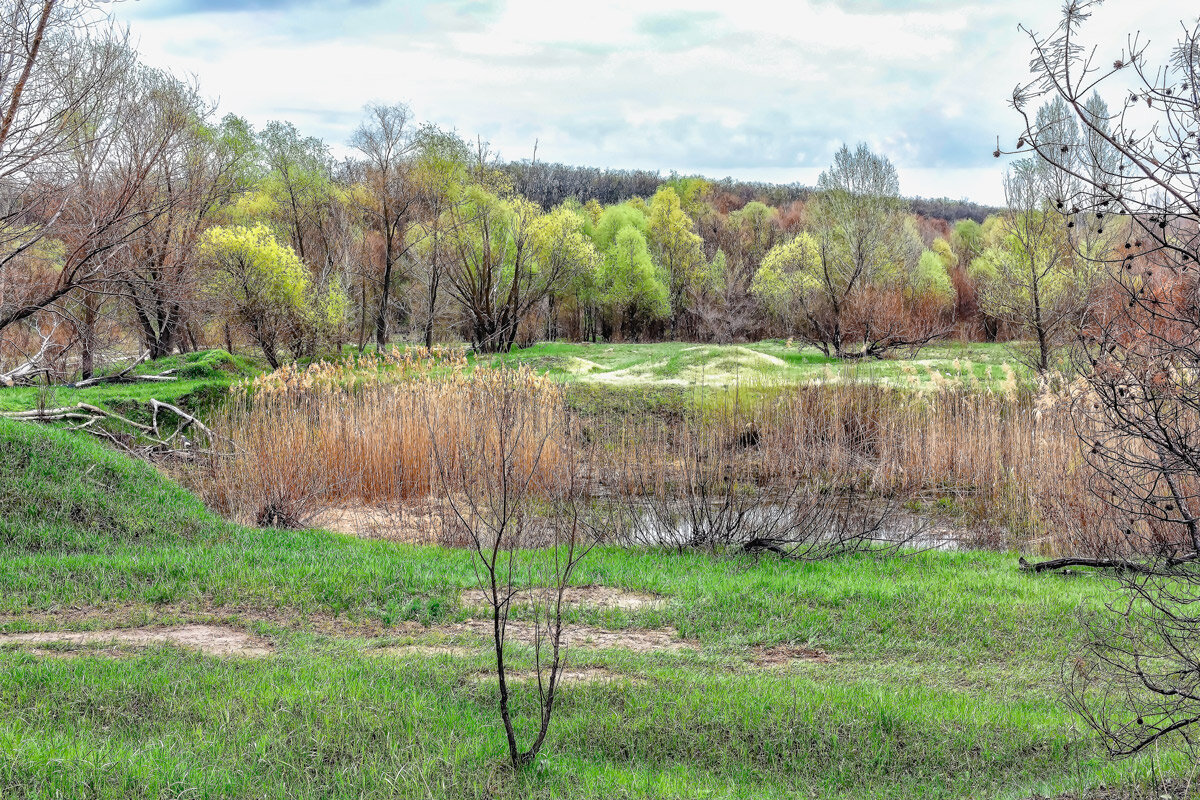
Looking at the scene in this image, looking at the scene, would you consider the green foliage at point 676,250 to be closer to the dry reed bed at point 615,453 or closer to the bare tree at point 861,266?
the bare tree at point 861,266

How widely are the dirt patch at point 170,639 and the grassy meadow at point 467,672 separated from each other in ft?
0.33

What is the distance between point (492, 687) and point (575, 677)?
58 cm

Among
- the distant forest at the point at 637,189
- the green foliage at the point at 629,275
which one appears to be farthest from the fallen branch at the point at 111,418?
the distant forest at the point at 637,189

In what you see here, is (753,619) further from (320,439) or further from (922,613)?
(320,439)

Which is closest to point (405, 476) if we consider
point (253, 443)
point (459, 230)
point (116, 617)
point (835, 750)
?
point (253, 443)

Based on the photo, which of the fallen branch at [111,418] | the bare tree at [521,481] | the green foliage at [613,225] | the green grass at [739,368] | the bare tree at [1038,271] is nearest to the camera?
the bare tree at [521,481]

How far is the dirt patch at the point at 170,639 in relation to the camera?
240 inches

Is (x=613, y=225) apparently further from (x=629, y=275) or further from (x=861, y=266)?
(x=861, y=266)

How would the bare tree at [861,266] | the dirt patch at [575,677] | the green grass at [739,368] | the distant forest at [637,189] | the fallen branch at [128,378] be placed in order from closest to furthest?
the dirt patch at [575,677], the fallen branch at [128,378], the green grass at [739,368], the bare tree at [861,266], the distant forest at [637,189]

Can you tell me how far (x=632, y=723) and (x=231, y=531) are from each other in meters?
6.09

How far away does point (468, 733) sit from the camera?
15.1ft

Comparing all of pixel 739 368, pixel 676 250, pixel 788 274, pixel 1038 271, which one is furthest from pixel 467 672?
pixel 676 250

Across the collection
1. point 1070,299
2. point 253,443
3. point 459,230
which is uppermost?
point 459,230

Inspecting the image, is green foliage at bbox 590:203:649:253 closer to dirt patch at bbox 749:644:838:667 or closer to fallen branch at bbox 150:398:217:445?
fallen branch at bbox 150:398:217:445
